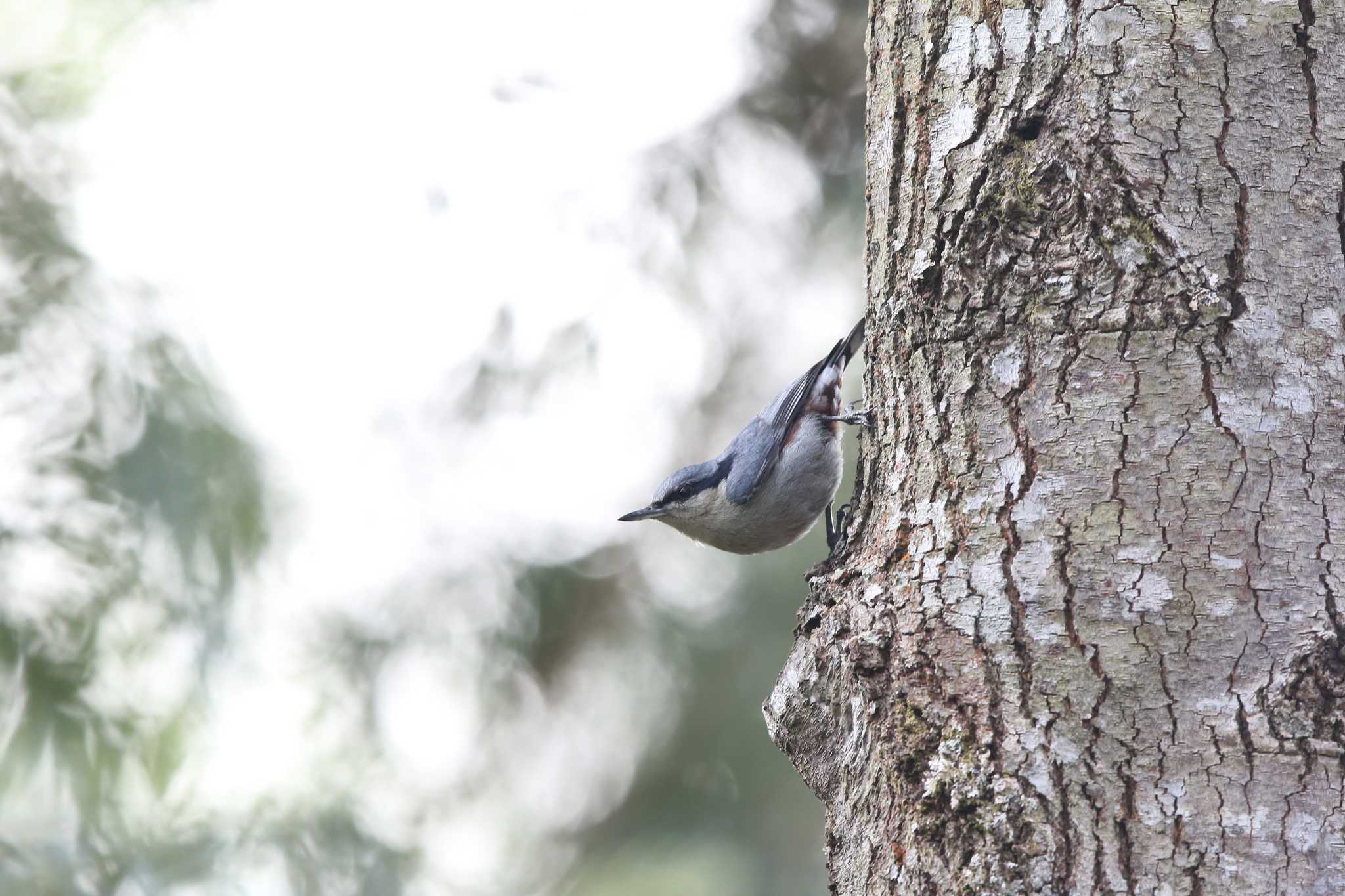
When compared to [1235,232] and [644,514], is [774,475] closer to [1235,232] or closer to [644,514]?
[644,514]

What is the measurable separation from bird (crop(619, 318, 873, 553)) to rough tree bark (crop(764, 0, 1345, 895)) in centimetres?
169

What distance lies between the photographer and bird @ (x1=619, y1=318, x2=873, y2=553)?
3.39 m

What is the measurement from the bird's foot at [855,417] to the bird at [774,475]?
2cm

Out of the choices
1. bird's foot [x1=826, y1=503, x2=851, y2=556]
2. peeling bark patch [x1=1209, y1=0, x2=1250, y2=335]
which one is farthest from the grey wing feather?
peeling bark patch [x1=1209, y1=0, x2=1250, y2=335]

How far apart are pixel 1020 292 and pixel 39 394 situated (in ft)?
7.94

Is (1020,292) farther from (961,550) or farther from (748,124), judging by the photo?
(748,124)

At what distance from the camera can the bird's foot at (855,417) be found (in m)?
1.92

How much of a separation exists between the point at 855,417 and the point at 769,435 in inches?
30.7

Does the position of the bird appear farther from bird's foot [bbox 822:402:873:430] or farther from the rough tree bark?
the rough tree bark

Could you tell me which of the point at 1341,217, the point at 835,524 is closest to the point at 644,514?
the point at 835,524

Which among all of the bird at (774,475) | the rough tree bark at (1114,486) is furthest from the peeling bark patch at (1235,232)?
the bird at (774,475)

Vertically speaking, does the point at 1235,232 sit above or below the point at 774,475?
above

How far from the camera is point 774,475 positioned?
3.43 metres

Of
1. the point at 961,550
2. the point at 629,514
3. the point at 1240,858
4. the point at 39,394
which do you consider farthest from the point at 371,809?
the point at 1240,858
